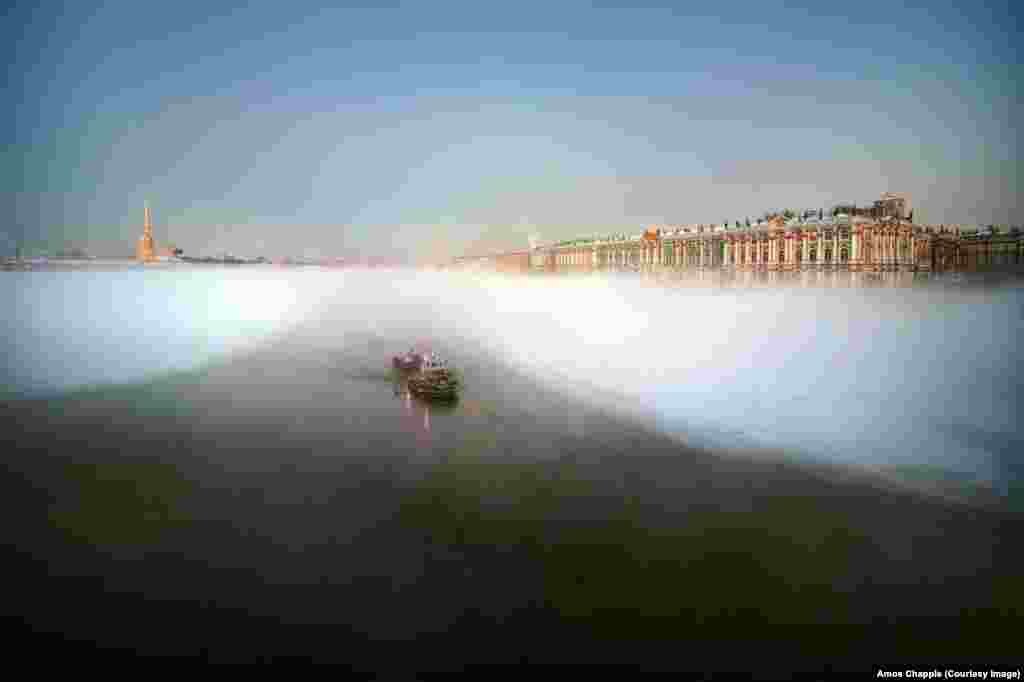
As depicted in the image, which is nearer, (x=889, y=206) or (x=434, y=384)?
(x=434, y=384)

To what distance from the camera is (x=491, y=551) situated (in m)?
11.7

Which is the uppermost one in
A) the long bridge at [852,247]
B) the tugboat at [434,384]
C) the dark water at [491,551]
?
the long bridge at [852,247]

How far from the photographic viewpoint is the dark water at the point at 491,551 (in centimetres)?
921

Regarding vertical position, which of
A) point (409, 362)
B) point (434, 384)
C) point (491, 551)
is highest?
point (409, 362)

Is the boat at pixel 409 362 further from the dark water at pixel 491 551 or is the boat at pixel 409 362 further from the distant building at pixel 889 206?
the distant building at pixel 889 206

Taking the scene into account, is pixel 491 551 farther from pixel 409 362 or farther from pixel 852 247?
pixel 852 247

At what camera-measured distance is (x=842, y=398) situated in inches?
993

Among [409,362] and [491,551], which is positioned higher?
[409,362]

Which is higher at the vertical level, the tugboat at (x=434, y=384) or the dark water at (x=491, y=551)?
the tugboat at (x=434, y=384)

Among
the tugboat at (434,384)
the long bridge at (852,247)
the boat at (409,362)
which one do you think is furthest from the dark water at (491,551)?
the long bridge at (852,247)

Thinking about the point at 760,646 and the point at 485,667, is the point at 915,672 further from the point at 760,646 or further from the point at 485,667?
the point at 485,667

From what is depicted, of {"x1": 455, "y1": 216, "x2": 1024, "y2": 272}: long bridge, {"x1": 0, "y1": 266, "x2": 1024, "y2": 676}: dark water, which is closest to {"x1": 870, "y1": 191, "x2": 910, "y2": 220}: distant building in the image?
{"x1": 455, "y1": 216, "x2": 1024, "y2": 272}: long bridge

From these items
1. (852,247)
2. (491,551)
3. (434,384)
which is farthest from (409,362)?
(852,247)

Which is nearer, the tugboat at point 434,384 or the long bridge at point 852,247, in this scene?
the tugboat at point 434,384
